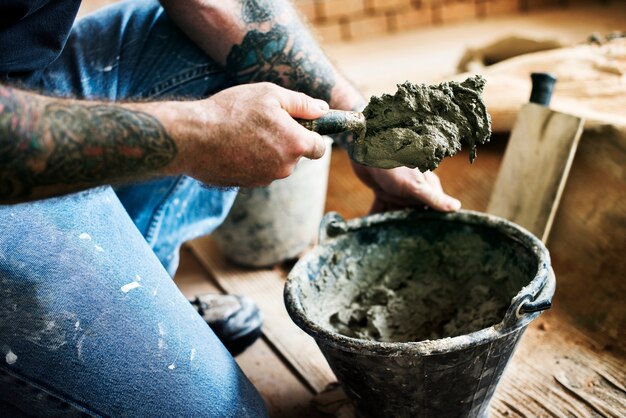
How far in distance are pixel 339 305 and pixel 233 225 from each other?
0.88 metres

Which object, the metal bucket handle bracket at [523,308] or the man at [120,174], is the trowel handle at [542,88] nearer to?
the man at [120,174]

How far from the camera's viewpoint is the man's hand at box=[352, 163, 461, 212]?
1.69m

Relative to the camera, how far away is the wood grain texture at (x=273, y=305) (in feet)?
6.47

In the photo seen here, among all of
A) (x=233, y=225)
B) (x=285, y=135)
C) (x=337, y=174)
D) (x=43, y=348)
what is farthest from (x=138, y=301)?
A: (x=337, y=174)

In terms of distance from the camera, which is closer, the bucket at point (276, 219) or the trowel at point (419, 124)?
the trowel at point (419, 124)

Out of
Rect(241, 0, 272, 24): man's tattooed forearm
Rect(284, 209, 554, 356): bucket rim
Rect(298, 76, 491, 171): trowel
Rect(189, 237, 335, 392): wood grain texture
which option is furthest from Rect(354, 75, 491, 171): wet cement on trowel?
Rect(189, 237, 335, 392): wood grain texture

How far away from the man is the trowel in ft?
0.55

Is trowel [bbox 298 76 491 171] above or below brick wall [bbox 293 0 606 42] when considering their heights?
above

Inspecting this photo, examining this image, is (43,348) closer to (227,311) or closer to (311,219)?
(227,311)

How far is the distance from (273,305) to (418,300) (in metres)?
0.71

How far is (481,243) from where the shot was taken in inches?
67.7

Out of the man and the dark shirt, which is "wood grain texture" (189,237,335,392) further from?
the dark shirt

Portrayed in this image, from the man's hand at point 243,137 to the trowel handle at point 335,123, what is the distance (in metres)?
0.05

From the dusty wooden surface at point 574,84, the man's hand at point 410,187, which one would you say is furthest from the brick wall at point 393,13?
the man's hand at point 410,187
